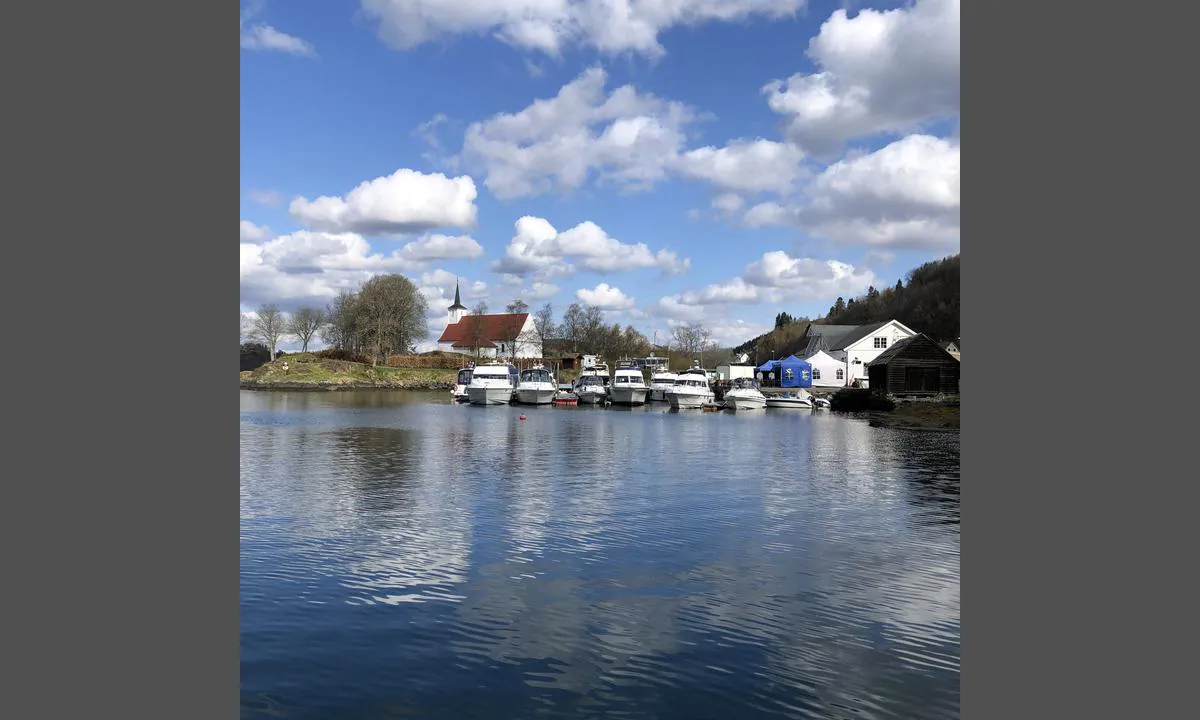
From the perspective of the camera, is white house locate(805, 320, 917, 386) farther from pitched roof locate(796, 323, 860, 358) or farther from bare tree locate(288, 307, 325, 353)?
bare tree locate(288, 307, 325, 353)

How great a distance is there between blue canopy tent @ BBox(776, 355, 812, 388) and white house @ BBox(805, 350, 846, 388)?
11.5 ft

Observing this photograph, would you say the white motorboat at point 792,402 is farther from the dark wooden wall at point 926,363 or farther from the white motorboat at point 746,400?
the dark wooden wall at point 926,363

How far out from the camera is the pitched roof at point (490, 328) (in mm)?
139775

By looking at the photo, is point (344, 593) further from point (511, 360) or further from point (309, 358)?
point (511, 360)

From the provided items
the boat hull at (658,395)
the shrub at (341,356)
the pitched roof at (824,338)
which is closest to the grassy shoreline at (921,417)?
the boat hull at (658,395)

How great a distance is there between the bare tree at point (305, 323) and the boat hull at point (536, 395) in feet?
235

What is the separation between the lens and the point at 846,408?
61.1m

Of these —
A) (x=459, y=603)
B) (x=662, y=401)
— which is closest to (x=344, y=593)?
(x=459, y=603)

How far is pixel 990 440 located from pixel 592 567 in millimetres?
5694

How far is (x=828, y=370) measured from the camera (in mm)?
91000

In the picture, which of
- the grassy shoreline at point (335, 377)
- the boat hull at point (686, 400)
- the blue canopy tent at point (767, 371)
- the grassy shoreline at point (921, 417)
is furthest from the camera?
the grassy shoreline at point (335, 377)

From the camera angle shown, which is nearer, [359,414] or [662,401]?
[359,414]

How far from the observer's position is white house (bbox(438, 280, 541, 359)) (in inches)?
5320

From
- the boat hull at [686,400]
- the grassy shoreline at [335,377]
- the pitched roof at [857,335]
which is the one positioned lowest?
the boat hull at [686,400]
